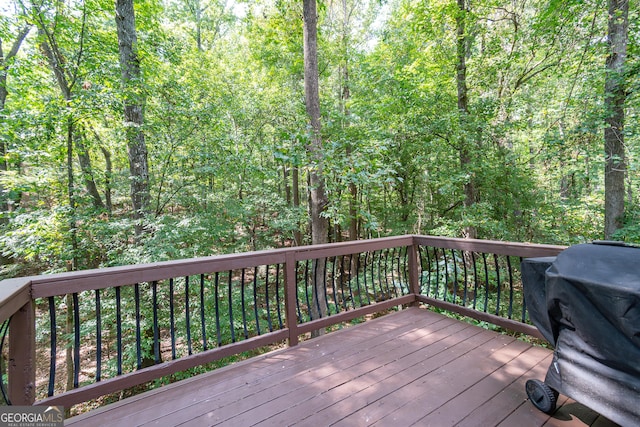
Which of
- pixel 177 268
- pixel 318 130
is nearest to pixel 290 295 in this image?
pixel 177 268

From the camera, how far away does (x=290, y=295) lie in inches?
98.7

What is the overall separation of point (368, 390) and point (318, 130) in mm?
3534

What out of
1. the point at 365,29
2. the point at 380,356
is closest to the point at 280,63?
the point at 365,29

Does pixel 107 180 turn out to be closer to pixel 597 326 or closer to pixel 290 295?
pixel 290 295

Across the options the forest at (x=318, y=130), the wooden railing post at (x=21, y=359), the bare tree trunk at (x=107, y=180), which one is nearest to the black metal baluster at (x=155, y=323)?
the wooden railing post at (x=21, y=359)

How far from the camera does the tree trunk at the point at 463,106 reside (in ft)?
18.9

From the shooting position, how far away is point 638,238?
4.30m

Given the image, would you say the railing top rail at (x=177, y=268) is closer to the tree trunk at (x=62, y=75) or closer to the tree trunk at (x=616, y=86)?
the tree trunk at (x=616, y=86)

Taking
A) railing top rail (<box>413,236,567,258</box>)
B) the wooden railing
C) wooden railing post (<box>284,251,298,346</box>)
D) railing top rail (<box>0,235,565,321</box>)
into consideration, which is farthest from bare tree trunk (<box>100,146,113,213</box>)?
railing top rail (<box>413,236,567,258</box>)

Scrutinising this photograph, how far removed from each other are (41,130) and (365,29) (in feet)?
35.5

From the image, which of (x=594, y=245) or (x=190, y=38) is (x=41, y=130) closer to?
(x=594, y=245)

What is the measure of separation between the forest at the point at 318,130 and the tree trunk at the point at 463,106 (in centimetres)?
4

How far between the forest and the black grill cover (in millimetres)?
2798

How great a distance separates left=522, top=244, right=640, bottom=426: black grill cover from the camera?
122 cm
